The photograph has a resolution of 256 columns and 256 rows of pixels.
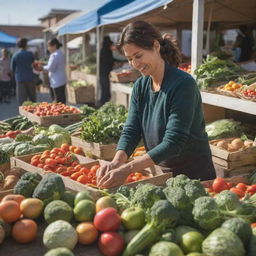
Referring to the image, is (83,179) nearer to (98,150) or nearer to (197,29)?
(98,150)

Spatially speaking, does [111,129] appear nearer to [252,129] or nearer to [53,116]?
[53,116]

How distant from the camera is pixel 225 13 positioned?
8906mm

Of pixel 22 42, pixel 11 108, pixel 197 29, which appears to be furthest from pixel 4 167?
pixel 11 108

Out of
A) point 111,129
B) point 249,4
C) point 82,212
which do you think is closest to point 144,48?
point 82,212

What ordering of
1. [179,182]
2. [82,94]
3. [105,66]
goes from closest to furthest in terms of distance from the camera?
[179,182] < [105,66] < [82,94]

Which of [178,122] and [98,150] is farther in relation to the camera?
[98,150]

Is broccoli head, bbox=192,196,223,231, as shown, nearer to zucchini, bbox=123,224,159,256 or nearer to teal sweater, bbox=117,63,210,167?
zucchini, bbox=123,224,159,256

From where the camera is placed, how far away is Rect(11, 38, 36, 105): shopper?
33.9 ft

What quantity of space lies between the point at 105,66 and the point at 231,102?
7.49m

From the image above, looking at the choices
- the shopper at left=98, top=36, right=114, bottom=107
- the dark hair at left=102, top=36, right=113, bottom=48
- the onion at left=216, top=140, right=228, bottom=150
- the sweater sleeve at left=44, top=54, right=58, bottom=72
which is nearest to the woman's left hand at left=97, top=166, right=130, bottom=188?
the onion at left=216, top=140, right=228, bottom=150

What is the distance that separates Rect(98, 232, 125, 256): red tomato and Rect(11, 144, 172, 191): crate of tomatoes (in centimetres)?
72

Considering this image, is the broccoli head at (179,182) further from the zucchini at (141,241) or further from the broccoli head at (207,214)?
the zucchini at (141,241)

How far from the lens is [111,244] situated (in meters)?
1.90

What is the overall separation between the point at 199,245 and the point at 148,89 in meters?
1.41
